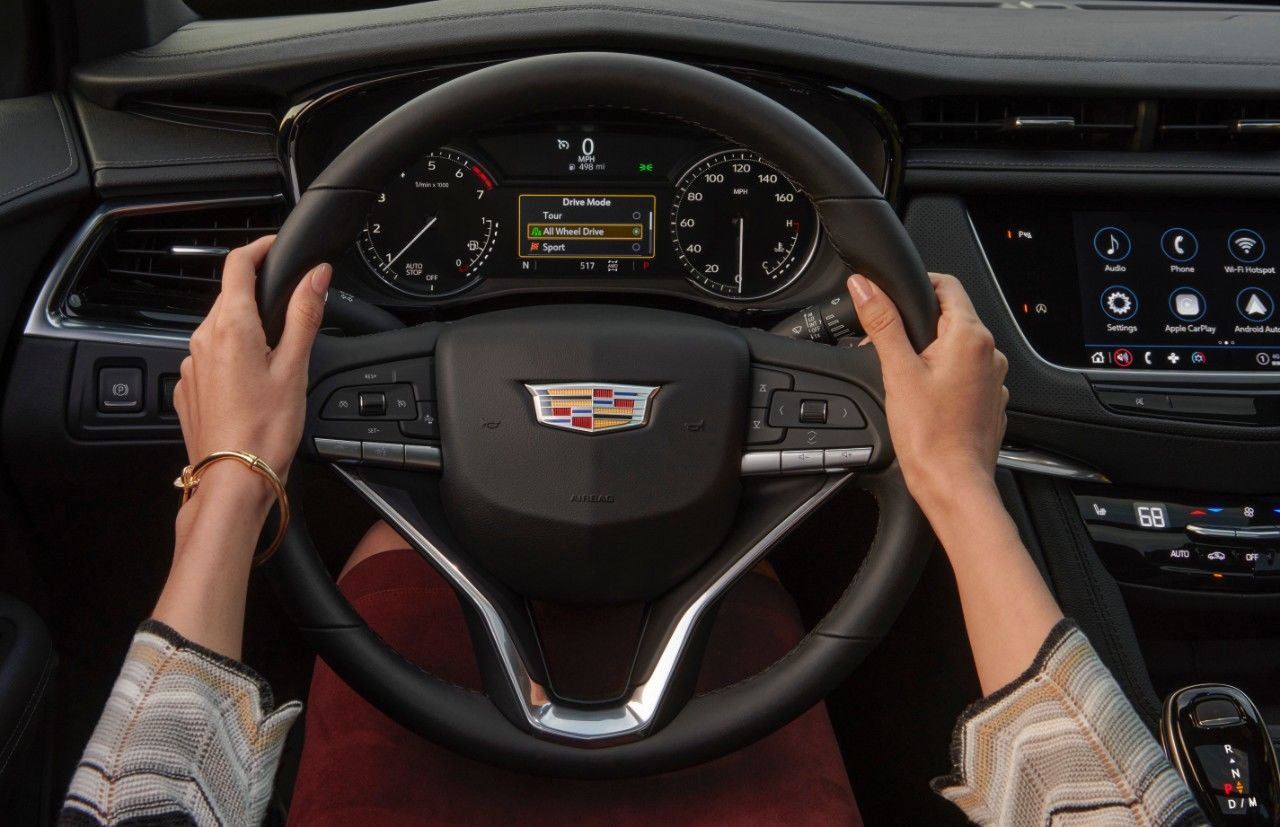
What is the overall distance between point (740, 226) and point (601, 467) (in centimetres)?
61

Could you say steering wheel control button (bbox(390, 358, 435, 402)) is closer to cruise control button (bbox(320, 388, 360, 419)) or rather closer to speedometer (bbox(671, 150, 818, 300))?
cruise control button (bbox(320, 388, 360, 419))

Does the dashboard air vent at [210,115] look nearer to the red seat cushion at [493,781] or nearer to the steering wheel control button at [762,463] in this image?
the red seat cushion at [493,781]

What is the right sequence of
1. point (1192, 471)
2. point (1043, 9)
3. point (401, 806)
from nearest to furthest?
point (401, 806) < point (1192, 471) < point (1043, 9)

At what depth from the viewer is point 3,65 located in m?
1.69

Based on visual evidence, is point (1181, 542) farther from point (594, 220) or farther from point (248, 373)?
point (248, 373)

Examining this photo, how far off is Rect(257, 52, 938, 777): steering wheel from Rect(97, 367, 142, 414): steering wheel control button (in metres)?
0.48

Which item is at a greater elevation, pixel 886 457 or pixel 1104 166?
pixel 1104 166

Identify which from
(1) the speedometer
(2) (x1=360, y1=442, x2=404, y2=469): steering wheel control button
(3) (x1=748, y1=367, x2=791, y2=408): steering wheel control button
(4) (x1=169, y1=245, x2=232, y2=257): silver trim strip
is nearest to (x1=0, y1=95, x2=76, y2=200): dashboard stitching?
(4) (x1=169, y1=245, x2=232, y2=257): silver trim strip

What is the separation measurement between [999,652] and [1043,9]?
1.50 meters

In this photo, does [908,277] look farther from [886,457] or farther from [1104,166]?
[1104,166]

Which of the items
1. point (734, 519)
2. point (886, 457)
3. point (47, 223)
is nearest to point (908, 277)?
point (886, 457)

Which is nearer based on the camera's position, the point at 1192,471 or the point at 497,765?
the point at 497,765

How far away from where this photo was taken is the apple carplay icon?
1.70 metres

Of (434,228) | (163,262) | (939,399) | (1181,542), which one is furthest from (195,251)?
(1181,542)
